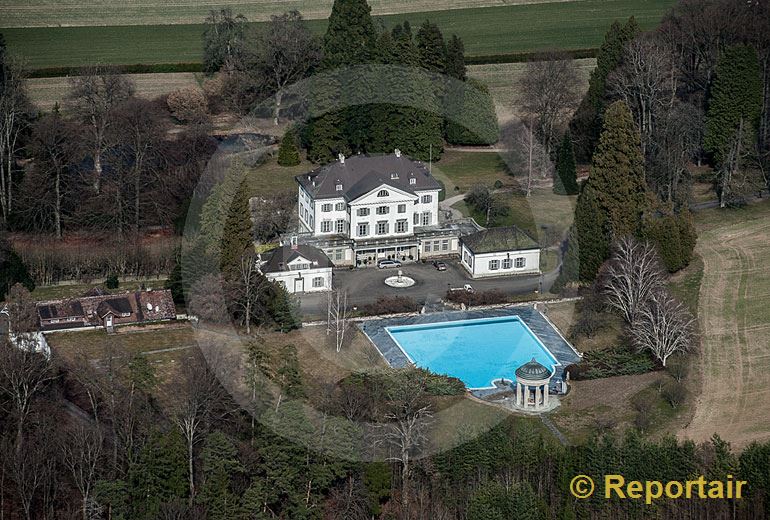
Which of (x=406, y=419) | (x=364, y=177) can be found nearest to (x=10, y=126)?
(x=364, y=177)

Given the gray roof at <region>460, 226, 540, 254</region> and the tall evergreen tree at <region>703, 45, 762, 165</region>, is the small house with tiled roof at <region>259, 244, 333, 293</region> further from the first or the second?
the tall evergreen tree at <region>703, 45, 762, 165</region>

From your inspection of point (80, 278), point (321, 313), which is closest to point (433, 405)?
point (321, 313)

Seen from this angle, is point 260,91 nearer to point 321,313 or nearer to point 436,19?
point 436,19

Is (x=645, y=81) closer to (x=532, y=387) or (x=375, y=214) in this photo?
(x=375, y=214)

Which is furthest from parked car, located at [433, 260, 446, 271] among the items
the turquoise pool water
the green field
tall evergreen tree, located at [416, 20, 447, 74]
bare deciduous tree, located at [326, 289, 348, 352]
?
the green field

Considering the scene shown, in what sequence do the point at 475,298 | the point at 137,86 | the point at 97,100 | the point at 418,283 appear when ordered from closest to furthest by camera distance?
the point at 475,298 → the point at 418,283 → the point at 97,100 → the point at 137,86
